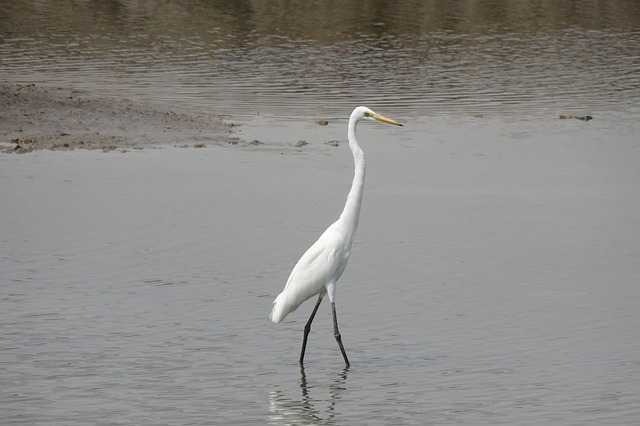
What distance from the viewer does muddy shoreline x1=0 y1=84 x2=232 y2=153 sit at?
17578 millimetres

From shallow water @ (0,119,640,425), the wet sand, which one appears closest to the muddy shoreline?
the wet sand

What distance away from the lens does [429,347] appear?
30.8 ft

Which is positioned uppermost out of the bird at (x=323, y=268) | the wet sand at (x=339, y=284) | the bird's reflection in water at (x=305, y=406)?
the bird at (x=323, y=268)

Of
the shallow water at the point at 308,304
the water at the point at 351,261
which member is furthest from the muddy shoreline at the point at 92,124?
the shallow water at the point at 308,304

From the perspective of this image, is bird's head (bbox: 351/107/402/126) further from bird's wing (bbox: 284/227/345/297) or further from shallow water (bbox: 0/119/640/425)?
shallow water (bbox: 0/119/640/425)

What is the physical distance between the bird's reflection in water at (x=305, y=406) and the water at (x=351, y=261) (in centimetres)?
2

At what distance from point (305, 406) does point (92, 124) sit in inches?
437

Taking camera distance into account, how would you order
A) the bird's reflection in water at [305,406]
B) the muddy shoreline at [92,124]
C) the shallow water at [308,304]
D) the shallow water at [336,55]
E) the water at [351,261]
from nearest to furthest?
1. the bird's reflection in water at [305,406]
2. the shallow water at [308,304]
3. the water at [351,261]
4. the muddy shoreline at [92,124]
5. the shallow water at [336,55]

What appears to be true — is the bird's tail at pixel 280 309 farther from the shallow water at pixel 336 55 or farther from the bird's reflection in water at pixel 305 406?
the shallow water at pixel 336 55

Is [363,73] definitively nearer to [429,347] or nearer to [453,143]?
[453,143]

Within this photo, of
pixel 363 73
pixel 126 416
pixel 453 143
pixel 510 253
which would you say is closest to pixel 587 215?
pixel 510 253

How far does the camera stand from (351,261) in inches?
472

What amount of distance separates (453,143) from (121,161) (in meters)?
4.77

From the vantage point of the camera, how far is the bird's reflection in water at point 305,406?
7.93 meters
